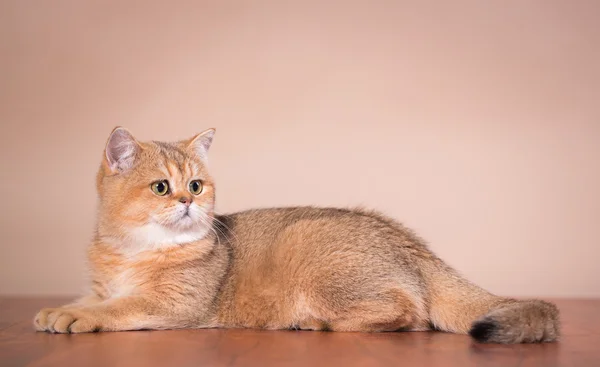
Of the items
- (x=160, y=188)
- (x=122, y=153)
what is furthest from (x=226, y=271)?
(x=122, y=153)

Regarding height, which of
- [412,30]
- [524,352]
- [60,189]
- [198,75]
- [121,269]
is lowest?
[524,352]

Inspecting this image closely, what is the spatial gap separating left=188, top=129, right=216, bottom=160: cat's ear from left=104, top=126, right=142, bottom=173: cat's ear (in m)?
0.36

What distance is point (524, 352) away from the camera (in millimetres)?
3363

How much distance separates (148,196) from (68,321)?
74 cm

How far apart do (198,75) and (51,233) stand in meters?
1.69

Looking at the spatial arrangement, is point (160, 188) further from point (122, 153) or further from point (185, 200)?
point (122, 153)

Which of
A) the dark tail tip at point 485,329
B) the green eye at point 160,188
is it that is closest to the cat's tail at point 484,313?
the dark tail tip at point 485,329

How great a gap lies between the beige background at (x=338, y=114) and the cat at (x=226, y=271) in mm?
1787

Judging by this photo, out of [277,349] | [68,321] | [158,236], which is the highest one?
[158,236]

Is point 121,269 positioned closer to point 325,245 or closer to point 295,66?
point 325,245

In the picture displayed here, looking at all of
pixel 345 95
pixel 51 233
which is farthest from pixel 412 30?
pixel 51 233

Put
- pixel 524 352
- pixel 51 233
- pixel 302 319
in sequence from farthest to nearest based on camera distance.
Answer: pixel 51 233 < pixel 302 319 < pixel 524 352

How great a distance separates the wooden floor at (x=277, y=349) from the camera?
3.15 meters

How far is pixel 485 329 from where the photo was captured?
349 centimetres
